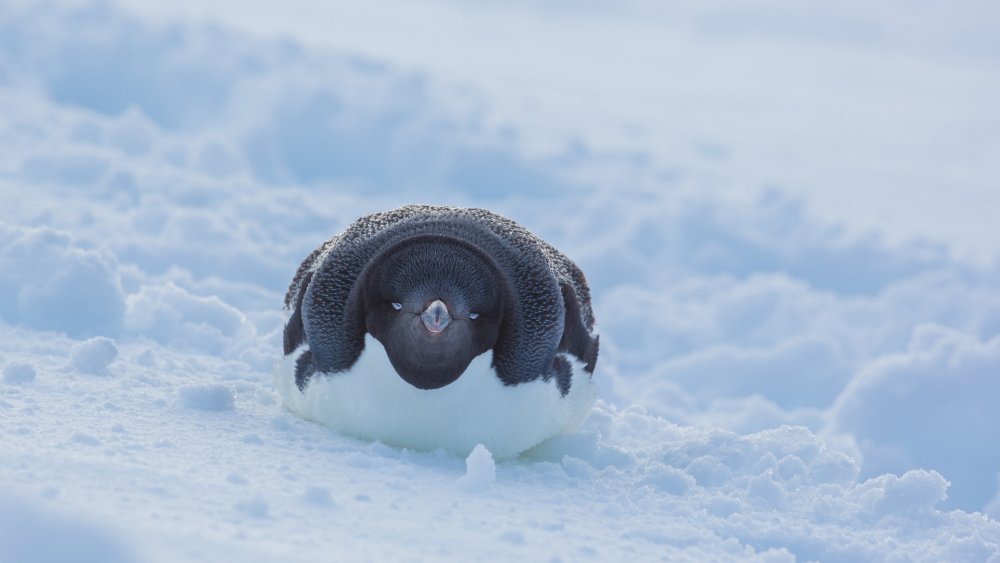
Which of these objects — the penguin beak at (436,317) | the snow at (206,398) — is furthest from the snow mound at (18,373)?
the penguin beak at (436,317)

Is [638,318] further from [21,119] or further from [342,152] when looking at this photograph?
[21,119]

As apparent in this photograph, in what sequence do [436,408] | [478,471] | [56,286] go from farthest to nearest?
1. [56,286]
2. [436,408]
3. [478,471]

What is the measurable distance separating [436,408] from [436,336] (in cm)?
32

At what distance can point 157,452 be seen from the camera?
3170mm

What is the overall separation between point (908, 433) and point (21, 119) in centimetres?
699

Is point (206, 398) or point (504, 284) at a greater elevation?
point (504, 284)

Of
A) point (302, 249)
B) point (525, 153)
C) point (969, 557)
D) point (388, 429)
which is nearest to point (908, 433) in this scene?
point (969, 557)

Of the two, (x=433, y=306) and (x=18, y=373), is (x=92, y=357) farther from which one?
(x=433, y=306)

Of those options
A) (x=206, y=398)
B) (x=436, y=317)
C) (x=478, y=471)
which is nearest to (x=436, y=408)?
(x=478, y=471)

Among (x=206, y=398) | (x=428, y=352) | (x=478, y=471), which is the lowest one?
(x=478, y=471)

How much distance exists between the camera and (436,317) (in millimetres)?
3158

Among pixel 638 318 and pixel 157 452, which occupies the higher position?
pixel 638 318

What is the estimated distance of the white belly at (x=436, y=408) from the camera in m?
3.44

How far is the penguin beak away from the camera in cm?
316
